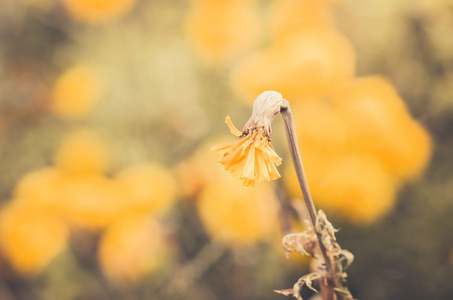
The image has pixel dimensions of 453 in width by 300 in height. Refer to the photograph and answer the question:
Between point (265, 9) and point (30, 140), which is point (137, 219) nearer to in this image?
point (30, 140)

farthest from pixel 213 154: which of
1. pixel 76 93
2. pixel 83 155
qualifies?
pixel 76 93

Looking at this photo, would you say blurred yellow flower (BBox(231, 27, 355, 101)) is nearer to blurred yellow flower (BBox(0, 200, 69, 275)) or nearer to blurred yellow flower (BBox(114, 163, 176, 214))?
blurred yellow flower (BBox(114, 163, 176, 214))

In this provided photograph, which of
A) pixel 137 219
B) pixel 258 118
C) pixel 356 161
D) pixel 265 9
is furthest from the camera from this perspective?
pixel 265 9

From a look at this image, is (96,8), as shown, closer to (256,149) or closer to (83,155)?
(83,155)

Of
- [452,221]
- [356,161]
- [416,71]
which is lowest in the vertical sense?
[452,221]

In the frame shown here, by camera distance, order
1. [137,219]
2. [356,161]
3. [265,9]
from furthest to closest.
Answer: [265,9] → [137,219] → [356,161]

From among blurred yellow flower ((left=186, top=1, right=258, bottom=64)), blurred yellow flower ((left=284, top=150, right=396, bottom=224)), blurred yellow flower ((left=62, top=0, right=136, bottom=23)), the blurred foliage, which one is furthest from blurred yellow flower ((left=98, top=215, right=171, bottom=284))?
blurred yellow flower ((left=62, top=0, right=136, bottom=23))

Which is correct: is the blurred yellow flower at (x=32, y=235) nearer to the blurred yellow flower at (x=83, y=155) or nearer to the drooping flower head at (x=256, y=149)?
the blurred yellow flower at (x=83, y=155)

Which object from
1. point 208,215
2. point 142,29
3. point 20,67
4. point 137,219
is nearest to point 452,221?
point 208,215
